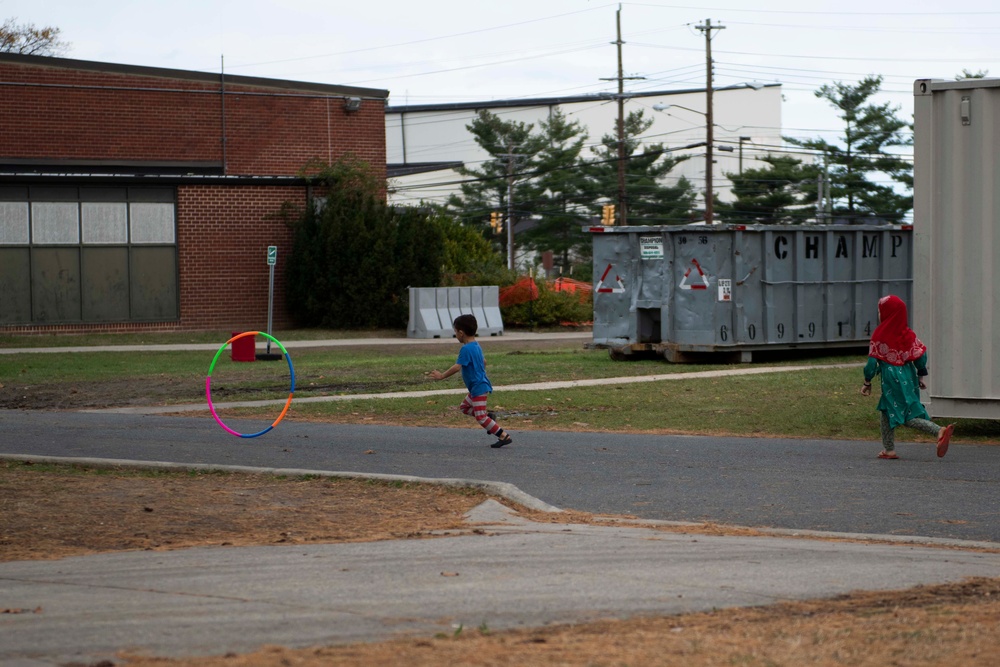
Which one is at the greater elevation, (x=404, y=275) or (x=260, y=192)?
(x=260, y=192)

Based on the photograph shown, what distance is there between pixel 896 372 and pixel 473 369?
13.0 feet

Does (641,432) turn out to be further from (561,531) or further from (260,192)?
(260,192)

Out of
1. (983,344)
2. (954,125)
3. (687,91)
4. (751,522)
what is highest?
(687,91)

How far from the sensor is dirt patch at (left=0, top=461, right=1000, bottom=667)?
5.00 m

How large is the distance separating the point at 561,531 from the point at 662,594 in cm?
189

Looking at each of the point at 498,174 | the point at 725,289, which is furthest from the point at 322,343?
the point at 498,174

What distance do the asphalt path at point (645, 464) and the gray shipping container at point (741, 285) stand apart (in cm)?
856

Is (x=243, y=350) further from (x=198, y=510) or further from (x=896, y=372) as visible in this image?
(x=896, y=372)

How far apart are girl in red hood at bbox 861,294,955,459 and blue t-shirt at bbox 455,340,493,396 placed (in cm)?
359

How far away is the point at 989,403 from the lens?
42.1 feet

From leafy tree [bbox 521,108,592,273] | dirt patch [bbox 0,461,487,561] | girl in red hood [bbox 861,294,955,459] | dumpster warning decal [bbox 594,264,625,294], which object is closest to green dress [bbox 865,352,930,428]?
girl in red hood [bbox 861,294,955,459]

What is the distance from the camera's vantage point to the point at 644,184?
243 feet

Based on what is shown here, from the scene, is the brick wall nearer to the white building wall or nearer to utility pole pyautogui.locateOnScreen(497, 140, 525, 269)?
utility pole pyautogui.locateOnScreen(497, 140, 525, 269)

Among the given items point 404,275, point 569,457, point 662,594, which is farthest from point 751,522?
point 404,275
